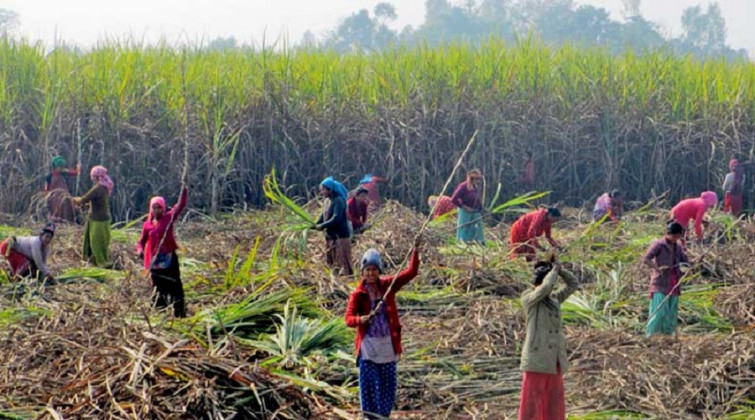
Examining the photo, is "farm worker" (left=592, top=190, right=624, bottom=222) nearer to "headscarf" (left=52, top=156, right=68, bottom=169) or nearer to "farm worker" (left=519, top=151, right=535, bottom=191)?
"farm worker" (left=519, top=151, right=535, bottom=191)

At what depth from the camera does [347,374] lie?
7785 millimetres

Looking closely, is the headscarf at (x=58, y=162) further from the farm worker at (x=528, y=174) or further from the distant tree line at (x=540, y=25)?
the distant tree line at (x=540, y=25)

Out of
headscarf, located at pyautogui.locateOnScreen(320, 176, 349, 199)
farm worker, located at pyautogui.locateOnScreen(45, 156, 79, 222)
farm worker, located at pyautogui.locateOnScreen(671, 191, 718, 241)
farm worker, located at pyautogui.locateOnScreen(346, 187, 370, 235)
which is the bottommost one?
farm worker, located at pyautogui.locateOnScreen(45, 156, 79, 222)

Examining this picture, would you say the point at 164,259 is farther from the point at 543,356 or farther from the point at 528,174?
the point at 528,174

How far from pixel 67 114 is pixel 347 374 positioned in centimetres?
1007

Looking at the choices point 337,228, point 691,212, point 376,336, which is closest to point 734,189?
point 691,212

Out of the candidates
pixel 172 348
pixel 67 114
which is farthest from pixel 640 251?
pixel 67 114

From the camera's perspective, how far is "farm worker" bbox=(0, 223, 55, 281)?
9.95 meters

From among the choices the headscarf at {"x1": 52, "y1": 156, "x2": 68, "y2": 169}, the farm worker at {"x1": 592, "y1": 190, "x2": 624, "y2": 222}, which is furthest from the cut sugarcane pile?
the headscarf at {"x1": 52, "y1": 156, "x2": 68, "y2": 169}

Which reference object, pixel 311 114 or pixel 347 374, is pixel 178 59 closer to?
pixel 311 114

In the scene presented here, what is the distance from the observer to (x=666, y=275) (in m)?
9.05

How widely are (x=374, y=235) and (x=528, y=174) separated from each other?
6.18 metres

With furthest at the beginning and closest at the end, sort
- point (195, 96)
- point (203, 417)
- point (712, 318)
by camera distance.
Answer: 1. point (195, 96)
2. point (712, 318)
3. point (203, 417)

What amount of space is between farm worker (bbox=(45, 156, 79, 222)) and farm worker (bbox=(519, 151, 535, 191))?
676 centimetres
